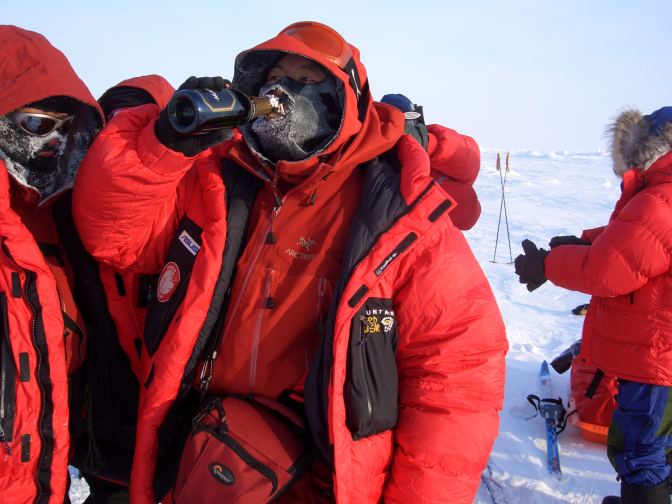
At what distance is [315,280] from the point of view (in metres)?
1.61

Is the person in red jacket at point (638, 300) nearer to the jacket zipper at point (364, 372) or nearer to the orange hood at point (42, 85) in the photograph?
the jacket zipper at point (364, 372)

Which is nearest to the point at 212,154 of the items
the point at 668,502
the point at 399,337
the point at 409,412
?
the point at 399,337

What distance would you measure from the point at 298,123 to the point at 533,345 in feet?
13.4

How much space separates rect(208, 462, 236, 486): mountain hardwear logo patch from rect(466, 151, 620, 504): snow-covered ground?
2019mm

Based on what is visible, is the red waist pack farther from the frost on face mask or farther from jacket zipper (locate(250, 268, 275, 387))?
the frost on face mask

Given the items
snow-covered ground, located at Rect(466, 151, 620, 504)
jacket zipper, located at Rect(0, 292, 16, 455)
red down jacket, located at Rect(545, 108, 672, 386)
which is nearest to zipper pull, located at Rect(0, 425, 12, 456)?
jacket zipper, located at Rect(0, 292, 16, 455)

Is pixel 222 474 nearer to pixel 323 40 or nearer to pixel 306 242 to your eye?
pixel 306 242

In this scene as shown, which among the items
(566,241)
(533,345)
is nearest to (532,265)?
(566,241)

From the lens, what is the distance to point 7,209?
1556 mm

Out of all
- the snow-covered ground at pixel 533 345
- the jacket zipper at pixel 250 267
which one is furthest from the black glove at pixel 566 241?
the jacket zipper at pixel 250 267

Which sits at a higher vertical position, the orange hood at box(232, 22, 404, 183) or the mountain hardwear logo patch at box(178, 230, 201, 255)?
the orange hood at box(232, 22, 404, 183)

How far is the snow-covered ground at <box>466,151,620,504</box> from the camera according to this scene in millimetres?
3094

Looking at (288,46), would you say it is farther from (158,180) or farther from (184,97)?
(158,180)

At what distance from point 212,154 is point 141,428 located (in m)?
0.93
